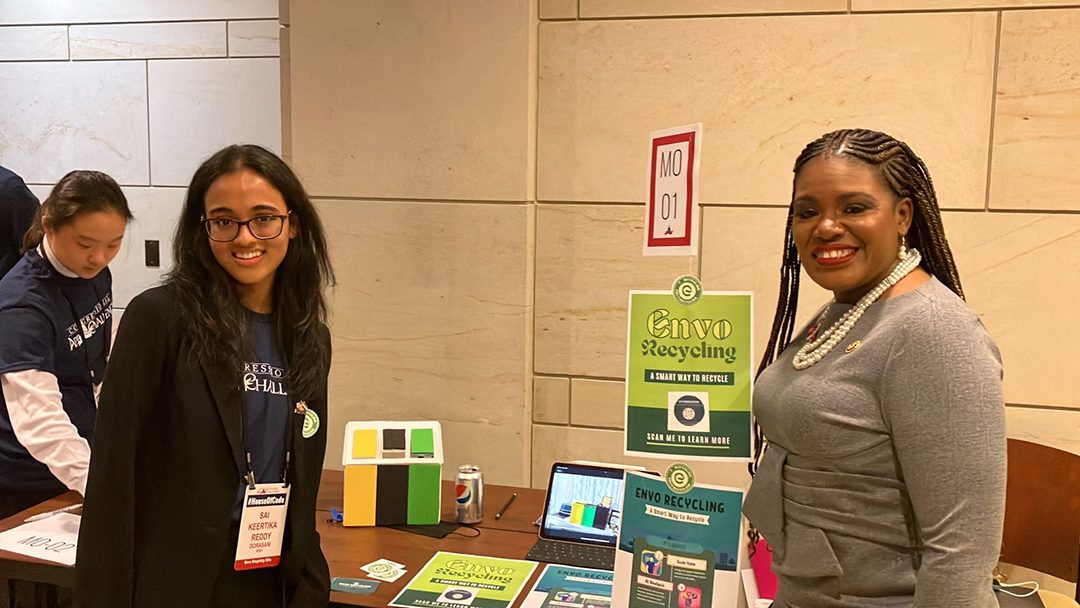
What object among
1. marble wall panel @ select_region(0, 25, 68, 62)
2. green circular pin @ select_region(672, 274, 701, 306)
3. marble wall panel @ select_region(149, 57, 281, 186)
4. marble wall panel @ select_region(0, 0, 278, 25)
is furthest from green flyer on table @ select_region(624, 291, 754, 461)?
marble wall panel @ select_region(0, 25, 68, 62)

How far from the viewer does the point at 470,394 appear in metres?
3.16

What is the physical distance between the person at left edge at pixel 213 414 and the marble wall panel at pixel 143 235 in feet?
8.84

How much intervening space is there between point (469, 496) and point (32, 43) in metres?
3.61

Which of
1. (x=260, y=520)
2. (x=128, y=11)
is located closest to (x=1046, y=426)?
(x=260, y=520)

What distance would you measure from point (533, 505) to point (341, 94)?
1.72m

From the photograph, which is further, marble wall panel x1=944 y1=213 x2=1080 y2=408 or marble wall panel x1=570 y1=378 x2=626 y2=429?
marble wall panel x1=570 y1=378 x2=626 y2=429

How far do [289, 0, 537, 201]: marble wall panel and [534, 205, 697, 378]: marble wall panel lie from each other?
23 centimetres

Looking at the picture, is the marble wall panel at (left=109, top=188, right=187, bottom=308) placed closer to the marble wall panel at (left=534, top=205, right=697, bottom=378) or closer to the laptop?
the marble wall panel at (left=534, top=205, right=697, bottom=378)

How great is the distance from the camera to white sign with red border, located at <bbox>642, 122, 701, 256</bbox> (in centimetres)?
163

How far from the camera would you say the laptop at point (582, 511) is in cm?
220

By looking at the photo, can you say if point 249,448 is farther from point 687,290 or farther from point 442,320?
point 442,320

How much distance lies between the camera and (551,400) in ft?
10.3

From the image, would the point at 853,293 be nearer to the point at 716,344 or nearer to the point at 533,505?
the point at 716,344

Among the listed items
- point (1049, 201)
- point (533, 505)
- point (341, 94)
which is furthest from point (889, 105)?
point (341, 94)
